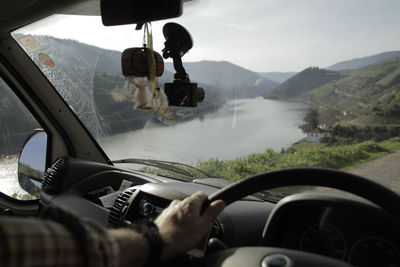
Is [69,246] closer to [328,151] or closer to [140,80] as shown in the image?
[328,151]

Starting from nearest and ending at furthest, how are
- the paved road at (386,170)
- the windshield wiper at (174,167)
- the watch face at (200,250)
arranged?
the watch face at (200,250) < the paved road at (386,170) < the windshield wiper at (174,167)

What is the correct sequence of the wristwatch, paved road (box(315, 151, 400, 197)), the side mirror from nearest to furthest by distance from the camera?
1. the wristwatch
2. paved road (box(315, 151, 400, 197))
3. the side mirror

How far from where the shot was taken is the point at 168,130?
3.01 metres

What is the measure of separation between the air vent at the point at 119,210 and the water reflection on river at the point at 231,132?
0.53 meters

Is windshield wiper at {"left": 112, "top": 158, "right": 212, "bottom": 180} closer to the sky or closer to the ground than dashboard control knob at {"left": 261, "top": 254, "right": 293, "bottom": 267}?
closer to the ground

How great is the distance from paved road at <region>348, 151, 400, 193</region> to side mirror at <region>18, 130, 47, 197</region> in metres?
3.02

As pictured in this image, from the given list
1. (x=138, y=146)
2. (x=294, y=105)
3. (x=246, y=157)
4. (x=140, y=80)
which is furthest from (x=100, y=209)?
(x=294, y=105)

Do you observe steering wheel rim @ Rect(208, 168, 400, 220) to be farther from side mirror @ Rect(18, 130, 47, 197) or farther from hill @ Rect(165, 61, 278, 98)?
side mirror @ Rect(18, 130, 47, 197)

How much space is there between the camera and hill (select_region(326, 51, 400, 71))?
1883 mm

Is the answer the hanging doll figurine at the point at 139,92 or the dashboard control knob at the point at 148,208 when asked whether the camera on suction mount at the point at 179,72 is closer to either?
the hanging doll figurine at the point at 139,92

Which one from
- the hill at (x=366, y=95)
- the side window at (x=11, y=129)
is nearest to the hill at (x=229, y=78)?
the hill at (x=366, y=95)

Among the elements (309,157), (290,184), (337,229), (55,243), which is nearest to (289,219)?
(337,229)

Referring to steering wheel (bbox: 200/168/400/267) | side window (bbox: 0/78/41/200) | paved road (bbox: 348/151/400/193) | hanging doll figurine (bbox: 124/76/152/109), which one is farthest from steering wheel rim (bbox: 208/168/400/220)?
side window (bbox: 0/78/41/200)

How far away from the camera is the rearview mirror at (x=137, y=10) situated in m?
2.13
